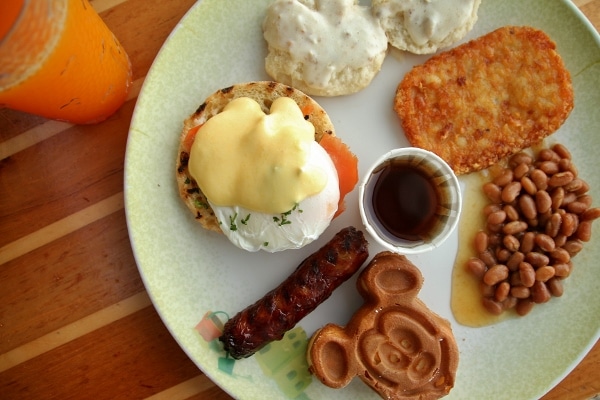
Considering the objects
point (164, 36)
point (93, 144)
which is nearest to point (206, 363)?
point (93, 144)

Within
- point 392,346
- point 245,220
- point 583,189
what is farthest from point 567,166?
point 245,220

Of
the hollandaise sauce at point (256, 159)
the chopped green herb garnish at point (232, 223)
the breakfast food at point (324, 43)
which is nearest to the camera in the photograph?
the hollandaise sauce at point (256, 159)

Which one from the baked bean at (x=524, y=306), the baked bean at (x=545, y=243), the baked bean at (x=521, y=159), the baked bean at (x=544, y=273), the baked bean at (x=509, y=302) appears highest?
the baked bean at (x=521, y=159)

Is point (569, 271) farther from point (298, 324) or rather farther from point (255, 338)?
point (255, 338)

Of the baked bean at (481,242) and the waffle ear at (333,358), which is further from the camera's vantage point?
the baked bean at (481,242)

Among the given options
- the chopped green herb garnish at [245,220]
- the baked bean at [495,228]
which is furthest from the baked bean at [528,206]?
the chopped green herb garnish at [245,220]

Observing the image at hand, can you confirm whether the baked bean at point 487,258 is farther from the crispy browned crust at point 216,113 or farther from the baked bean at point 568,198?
the crispy browned crust at point 216,113

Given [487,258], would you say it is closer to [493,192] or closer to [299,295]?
[493,192]
